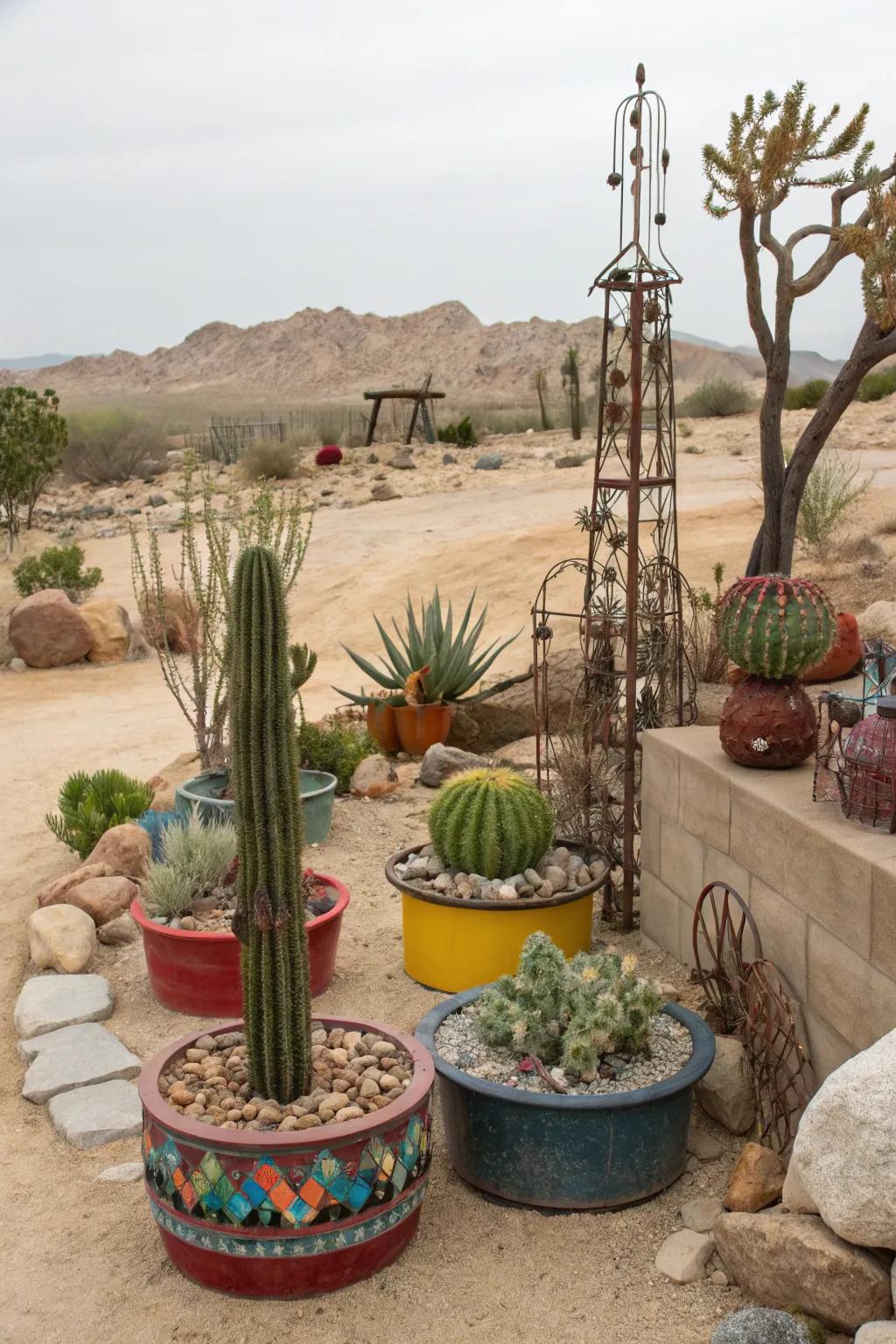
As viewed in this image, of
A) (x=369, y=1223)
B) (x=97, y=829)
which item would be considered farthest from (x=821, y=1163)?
(x=97, y=829)

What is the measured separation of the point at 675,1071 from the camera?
3721 mm

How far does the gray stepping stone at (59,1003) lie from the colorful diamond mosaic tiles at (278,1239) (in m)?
1.77

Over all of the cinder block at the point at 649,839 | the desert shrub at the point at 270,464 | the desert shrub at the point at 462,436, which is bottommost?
the cinder block at the point at 649,839

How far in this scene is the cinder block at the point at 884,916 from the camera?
326cm

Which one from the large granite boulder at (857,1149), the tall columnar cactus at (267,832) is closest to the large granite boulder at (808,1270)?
the large granite boulder at (857,1149)

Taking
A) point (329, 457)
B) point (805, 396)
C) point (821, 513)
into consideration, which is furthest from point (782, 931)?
point (805, 396)

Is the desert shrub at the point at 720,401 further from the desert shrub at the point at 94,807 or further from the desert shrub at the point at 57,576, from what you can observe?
the desert shrub at the point at 94,807

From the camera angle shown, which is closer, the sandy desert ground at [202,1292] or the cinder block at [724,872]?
the sandy desert ground at [202,1292]

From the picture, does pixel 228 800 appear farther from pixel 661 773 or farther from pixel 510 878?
pixel 661 773

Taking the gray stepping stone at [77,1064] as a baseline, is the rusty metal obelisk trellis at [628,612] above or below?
above

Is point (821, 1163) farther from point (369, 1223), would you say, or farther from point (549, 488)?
point (549, 488)

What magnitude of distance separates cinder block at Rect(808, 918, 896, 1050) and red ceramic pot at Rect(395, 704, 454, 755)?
4.67 metres

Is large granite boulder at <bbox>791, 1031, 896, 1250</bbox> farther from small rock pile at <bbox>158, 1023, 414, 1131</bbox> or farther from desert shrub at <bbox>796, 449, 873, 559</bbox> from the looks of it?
desert shrub at <bbox>796, 449, 873, 559</bbox>

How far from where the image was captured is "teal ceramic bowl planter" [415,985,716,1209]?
351cm
